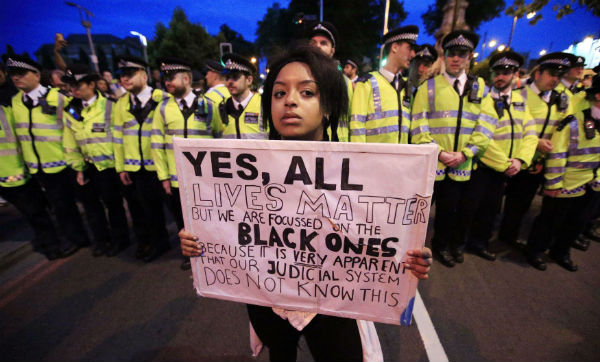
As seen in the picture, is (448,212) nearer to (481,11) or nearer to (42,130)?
(42,130)

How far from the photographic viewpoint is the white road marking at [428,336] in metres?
2.27

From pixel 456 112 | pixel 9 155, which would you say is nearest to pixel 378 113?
pixel 456 112

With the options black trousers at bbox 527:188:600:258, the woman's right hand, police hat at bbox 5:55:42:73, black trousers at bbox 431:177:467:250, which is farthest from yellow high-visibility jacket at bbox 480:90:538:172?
police hat at bbox 5:55:42:73

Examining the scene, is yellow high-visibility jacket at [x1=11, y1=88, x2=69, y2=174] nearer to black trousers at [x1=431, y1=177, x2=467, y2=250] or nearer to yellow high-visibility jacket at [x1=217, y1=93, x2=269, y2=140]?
yellow high-visibility jacket at [x1=217, y1=93, x2=269, y2=140]

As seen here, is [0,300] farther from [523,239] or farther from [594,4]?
[594,4]

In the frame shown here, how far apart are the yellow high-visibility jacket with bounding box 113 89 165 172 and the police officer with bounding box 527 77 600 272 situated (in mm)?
5053

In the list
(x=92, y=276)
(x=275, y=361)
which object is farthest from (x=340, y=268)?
(x=92, y=276)

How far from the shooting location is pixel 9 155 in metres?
3.47

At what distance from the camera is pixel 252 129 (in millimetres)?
3238

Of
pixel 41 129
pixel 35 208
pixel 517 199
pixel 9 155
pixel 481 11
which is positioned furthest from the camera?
pixel 481 11

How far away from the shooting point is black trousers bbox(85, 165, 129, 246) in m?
3.90

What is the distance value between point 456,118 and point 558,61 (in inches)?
74.9

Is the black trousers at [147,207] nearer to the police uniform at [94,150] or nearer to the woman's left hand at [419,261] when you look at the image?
the police uniform at [94,150]

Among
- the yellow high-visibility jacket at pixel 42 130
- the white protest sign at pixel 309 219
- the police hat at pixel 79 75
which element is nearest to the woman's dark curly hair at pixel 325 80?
the white protest sign at pixel 309 219
